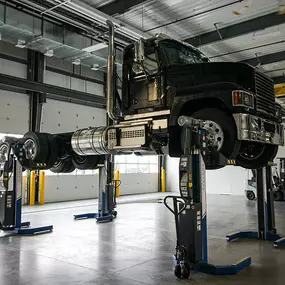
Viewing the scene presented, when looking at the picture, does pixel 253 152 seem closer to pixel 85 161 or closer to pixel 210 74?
pixel 210 74

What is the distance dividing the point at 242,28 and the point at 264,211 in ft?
15.6

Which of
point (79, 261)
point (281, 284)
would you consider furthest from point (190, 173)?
point (79, 261)

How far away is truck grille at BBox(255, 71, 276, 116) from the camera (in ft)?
15.6

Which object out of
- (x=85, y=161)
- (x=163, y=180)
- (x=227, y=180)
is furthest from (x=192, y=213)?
(x=163, y=180)

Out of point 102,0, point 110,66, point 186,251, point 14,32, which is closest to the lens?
point 186,251

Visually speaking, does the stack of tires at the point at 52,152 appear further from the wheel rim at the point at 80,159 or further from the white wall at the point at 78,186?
the white wall at the point at 78,186

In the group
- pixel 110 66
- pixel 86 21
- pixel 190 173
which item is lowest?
pixel 190 173

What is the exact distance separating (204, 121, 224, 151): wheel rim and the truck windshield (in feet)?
4.75

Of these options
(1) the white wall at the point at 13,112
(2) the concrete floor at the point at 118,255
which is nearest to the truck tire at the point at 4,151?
(2) the concrete floor at the point at 118,255

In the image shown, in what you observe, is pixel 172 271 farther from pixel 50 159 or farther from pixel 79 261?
pixel 50 159

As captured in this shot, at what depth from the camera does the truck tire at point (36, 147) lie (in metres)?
7.37

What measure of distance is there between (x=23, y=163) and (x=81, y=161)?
1588mm

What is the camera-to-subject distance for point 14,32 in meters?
8.11

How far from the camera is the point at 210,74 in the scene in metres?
4.86
